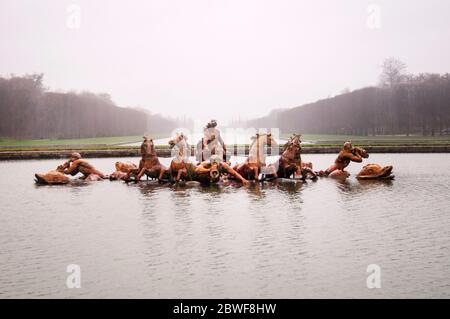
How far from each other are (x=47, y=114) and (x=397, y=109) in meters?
38.0

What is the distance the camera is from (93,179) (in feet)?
63.2

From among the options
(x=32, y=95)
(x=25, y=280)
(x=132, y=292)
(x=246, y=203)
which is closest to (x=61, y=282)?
(x=25, y=280)

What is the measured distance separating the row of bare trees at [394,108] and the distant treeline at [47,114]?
1236 inches

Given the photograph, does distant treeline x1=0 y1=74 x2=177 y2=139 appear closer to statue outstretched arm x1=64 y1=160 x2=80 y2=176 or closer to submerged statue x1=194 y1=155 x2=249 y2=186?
statue outstretched arm x1=64 y1=160 x2=80 y2=176

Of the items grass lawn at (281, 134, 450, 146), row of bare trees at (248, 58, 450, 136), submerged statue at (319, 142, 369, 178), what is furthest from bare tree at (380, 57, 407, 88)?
submerged statue at (319, 142, 369, 178)

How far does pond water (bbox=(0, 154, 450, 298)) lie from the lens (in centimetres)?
621

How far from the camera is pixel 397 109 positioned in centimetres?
5734

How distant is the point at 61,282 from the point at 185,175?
37.0ft

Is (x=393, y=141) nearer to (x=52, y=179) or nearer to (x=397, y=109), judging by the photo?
(x=397, y=109)

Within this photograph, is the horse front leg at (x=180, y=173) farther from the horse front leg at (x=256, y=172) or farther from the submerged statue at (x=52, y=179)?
the submerged statue at (x=52, y=179)

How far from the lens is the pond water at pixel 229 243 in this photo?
6.21 metres

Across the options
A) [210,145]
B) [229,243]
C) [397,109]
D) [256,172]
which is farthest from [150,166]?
[397,109]

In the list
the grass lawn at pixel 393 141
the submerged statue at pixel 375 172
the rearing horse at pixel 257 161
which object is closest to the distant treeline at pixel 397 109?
the grass lawn at pixel 393 141
